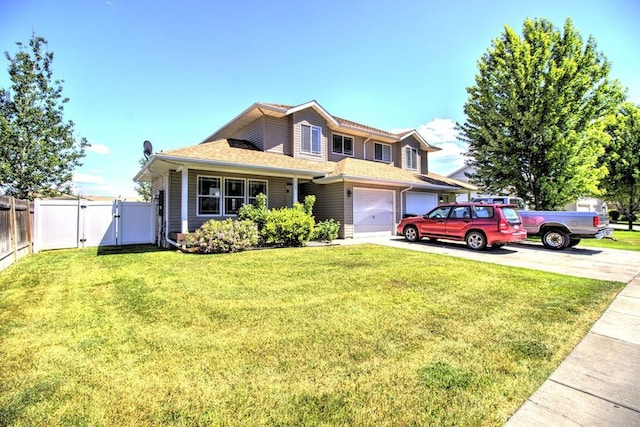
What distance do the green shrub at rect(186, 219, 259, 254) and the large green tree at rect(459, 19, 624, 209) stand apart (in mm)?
15398

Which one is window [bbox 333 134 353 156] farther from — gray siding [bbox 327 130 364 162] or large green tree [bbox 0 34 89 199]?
large green tree [bbox 0 34 89 199]

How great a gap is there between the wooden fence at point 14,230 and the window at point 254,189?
7.46 metres

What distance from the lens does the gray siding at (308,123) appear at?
49.2ft

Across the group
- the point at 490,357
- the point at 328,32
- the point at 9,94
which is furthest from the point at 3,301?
the point at 9,94

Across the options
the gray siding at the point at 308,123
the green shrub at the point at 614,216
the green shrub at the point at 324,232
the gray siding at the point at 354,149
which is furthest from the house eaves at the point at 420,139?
the green shrub at the point at 614,216

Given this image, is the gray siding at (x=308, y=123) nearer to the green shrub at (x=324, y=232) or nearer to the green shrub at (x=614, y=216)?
the green shrub at (x=324, y=232)

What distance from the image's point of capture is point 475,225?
424 inches

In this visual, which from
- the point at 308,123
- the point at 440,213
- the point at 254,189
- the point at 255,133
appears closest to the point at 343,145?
the point at 308,123

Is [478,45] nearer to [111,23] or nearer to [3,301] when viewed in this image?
[111,23]

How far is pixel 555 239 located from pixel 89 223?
1929 cm

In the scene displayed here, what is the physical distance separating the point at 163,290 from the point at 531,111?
18934 millimetres

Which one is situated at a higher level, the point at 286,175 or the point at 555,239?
the point at 286,175

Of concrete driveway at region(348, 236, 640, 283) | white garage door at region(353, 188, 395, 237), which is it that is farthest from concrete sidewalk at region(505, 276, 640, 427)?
white garage door at region(353, 188, 395, 237)

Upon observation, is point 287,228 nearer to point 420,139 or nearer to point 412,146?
point 412,146
